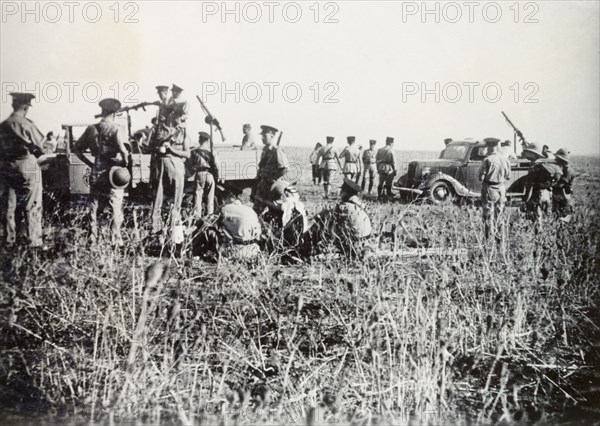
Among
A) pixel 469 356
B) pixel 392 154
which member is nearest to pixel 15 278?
pixel 469 356

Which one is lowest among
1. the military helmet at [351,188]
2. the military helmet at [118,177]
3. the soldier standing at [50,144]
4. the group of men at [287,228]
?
the group of men at [287,228]

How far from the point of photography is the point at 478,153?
9.35m

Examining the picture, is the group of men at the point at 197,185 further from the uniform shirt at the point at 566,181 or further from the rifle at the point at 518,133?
the rifle at the point at 518,133

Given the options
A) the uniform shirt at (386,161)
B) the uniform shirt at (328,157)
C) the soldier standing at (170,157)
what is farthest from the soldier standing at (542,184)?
the uniform shirt at (328,157)

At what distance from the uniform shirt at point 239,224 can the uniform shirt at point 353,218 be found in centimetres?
73

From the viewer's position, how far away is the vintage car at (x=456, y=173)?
9078 millimetres

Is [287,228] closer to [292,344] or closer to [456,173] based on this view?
[292,344]

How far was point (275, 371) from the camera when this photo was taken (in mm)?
2855

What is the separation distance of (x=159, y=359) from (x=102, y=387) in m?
0.33

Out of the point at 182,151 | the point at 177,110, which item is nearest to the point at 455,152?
the point at 182,151

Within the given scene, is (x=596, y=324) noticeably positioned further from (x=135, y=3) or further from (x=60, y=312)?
(x=135, y=3)

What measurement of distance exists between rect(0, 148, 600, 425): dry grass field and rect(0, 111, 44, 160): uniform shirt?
3.62 feet

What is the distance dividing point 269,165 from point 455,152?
5.08m

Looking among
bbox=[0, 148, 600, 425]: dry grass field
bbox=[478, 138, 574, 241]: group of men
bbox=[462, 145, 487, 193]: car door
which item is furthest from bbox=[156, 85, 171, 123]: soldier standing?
bbox=[462, 145, 487, 193]: car door
